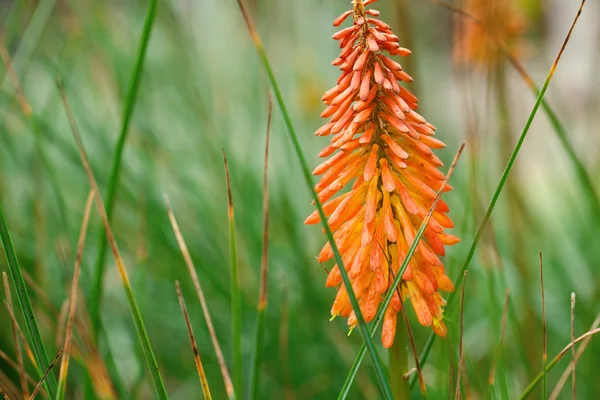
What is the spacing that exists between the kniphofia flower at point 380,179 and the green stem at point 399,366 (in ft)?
0.08

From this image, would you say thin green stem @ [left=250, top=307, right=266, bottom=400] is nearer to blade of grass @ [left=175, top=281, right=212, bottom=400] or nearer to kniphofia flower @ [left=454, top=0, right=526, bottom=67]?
blade of grass @ [left=175, top=281, right=212, bottom=400]

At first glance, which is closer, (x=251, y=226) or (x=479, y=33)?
(x=479, y=33)

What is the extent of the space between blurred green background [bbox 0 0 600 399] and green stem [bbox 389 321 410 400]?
9.3 inches

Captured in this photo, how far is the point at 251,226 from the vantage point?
2.29 meters

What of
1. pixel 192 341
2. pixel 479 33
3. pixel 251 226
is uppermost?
pixel 479 33

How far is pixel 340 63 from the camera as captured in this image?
2.91 feet

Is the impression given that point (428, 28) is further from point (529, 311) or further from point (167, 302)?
point (529, 311)

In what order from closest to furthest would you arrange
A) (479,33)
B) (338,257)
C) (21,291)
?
(338,257) < (21,291) < (479,33)

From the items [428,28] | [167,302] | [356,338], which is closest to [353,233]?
[356,338]

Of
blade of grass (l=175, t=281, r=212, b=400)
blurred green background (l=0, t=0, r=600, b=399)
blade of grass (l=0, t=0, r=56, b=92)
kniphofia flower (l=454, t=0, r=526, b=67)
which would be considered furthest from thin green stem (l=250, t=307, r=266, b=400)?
kniphofia flower (l=454, t=0, r=526, b=67)

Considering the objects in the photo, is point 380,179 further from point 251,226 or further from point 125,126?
point 251,226

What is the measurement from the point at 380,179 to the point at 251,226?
4.72 ft

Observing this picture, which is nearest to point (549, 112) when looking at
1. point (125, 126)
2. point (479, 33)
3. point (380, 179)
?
point (380, 179)

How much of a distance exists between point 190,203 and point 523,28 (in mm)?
1445
